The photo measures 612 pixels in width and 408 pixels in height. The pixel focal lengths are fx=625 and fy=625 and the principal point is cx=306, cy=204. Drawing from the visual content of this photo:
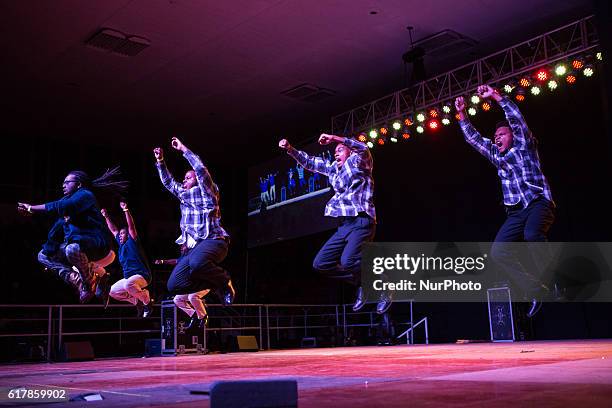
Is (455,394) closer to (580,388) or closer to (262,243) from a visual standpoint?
(580,388)

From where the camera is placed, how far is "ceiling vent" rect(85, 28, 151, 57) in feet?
28.1

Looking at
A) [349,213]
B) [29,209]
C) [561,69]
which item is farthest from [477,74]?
[29,209]

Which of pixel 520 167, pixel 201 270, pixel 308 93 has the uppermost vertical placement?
pixel 308 93

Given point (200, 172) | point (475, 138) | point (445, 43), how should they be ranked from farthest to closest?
point (445, 43) → point (200, 172) → point (475, 138)

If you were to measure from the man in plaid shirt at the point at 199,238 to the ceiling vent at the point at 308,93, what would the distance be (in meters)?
3.51

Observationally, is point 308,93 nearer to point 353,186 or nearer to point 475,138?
point 475,138

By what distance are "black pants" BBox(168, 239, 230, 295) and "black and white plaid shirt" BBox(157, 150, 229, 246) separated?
0.17m

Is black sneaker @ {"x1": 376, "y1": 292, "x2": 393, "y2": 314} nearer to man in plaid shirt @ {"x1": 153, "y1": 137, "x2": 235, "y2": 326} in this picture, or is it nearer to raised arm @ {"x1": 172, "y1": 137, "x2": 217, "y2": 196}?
man in plaid shirt @ {"x1": 153, "y1": 137, "x2": 235, "y2": 326}

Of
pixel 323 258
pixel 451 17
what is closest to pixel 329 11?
pixel 451 17

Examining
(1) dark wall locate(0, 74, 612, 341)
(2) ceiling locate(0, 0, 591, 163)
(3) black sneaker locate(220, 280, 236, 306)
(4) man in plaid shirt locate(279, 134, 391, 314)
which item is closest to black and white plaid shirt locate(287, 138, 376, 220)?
(4) man in plaid shirt locate(279, 134, 391, 314)

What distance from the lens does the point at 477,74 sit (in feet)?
31.1

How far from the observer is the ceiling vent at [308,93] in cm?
1067

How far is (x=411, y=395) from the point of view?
2.44m

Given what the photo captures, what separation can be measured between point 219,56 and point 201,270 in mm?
3790
